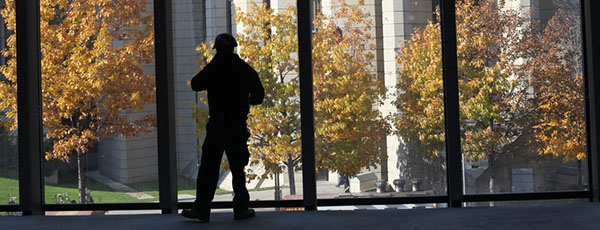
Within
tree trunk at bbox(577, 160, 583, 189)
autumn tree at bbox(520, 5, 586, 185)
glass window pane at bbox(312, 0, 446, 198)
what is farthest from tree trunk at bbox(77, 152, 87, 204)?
tree trunk at bbox(577, 160, 583, 189)

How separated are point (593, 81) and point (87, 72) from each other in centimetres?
435

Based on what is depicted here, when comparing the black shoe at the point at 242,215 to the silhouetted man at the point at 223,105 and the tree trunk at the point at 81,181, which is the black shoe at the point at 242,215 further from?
the tree trunk at the point at 81,181

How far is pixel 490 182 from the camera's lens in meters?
6.57

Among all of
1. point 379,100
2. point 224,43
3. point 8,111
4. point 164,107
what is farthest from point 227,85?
point 8,111

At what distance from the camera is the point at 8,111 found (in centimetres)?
673

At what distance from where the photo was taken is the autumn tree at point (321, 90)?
21.7ft

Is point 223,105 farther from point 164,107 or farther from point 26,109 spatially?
point 26,109

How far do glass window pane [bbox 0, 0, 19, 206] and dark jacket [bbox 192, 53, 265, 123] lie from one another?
6.75 ft

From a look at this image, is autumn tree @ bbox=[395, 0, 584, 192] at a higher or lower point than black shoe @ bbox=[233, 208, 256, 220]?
higher

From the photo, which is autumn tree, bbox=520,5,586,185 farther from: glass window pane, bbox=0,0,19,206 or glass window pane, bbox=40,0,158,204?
glass window pane, bbox=0,0,19,206

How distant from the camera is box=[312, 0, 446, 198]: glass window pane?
6559 mm

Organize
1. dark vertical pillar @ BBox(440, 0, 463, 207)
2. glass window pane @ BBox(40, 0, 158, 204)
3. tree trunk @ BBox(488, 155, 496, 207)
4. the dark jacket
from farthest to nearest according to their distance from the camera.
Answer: glass window pane @ BBox(40, 0, 158, 204)
tree trunk @ BBox(488, 155, 496, 207)
dark vertical pillar @ BBox(440, 0, 463, 207)
the dark jacket

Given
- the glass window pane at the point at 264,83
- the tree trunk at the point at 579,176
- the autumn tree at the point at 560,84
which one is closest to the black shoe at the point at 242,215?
the glass window pane at the point at 264,83

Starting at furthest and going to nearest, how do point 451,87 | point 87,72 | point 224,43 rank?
point 87,72, point 451,87, point 224,43
